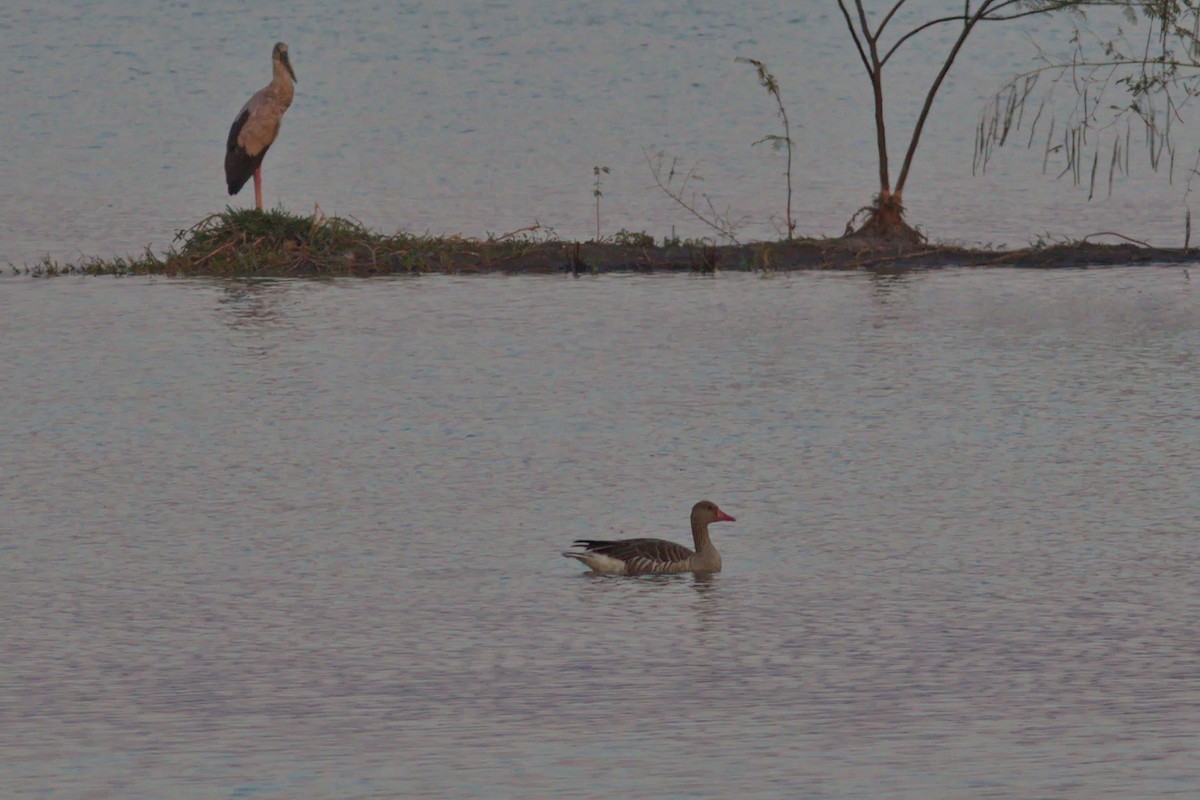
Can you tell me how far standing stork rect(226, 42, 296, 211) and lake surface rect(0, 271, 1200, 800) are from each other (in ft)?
17.6

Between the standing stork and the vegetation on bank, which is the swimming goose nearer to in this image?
the vegetation on bank

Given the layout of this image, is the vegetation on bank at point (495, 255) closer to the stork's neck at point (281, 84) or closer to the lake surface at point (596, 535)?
the stork's neck at point (281, 84)

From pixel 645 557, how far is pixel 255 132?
16.0 meters

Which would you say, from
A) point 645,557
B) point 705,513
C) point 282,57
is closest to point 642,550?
point 645,557

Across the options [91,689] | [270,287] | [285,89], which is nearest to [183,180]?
[285,89]

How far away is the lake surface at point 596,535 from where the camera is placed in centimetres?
797

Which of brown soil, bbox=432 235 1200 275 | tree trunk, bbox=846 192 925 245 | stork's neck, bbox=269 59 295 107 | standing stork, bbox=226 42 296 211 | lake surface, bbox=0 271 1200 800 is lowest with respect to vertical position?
lake surface, bbox=0 271 1200 800

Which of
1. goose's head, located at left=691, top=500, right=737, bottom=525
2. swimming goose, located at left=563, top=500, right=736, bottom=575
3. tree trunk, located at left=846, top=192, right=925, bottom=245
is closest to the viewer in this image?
swimming goose, located at left=563, top=500, right=736, bottom=575

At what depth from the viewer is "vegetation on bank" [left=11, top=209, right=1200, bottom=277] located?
2458 cm

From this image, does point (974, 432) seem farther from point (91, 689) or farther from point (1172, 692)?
point (91, 689)

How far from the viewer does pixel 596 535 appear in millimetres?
12047

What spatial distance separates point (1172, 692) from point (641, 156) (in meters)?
25.7

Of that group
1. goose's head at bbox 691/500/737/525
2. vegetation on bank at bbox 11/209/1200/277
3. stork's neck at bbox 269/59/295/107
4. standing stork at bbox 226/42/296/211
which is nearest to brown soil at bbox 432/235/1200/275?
vegetation on bank at bbox 11/209/1200/277

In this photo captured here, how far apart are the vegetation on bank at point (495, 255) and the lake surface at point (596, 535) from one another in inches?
136
